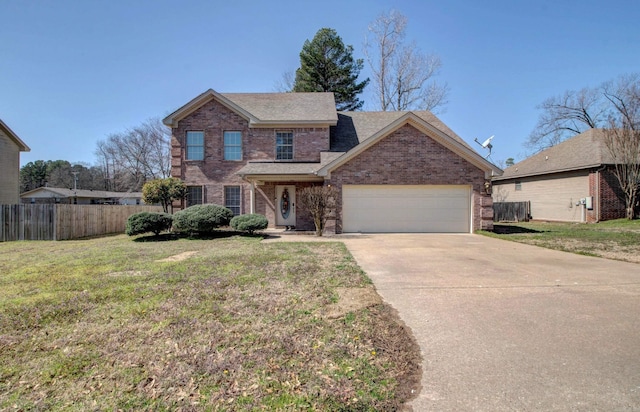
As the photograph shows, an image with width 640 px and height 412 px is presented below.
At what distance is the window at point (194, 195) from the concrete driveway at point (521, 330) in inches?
461

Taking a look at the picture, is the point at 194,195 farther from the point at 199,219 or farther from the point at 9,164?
the point at 9,164

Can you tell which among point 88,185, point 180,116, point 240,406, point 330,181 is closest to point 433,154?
point 330,181

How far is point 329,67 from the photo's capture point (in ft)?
101

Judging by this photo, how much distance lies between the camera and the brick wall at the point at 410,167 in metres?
14.3

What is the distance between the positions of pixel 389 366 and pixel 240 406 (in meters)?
1.36

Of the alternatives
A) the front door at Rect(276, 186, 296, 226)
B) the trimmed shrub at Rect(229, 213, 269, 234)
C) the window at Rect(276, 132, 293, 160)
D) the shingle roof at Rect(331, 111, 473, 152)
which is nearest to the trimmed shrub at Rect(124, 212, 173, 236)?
the trimmed shrub at Rect(229, 213, 269, 234)

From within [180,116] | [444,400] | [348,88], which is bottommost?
[444,400]

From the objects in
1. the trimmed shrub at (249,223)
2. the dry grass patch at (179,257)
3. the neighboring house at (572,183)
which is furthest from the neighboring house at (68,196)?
the neighboring house at (572,183)

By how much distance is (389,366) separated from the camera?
3049 mm

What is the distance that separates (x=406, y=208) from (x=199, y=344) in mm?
12217

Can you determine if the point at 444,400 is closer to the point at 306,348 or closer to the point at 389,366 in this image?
the point at 389,366

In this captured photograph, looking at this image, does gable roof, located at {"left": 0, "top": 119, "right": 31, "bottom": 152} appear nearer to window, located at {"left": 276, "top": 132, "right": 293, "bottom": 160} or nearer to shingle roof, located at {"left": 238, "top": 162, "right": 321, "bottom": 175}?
shingle roof, located at {"left": 238, "top": 162, "right": 321, "bottom": 175}

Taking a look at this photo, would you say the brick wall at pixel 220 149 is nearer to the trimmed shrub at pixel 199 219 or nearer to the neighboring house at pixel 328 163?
the neighboring house at pixel 328 163

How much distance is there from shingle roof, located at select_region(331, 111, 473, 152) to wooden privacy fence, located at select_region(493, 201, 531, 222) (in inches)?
343
